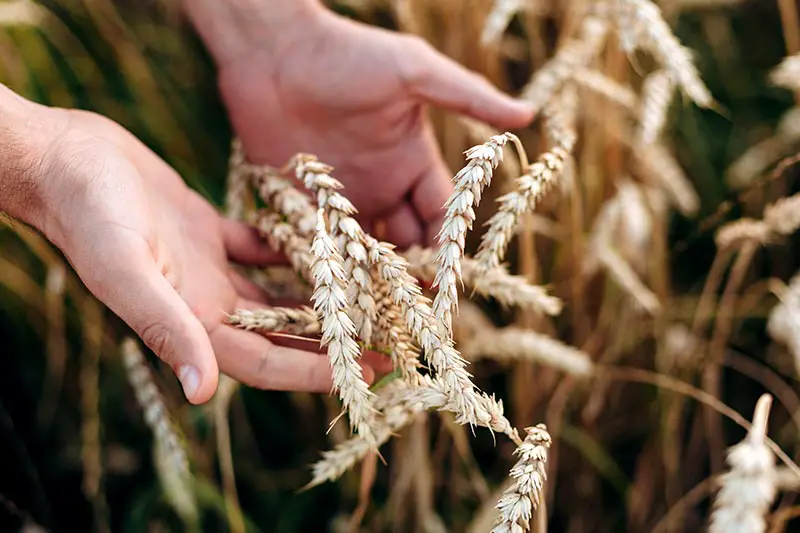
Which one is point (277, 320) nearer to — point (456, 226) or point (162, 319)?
point (162, 319)

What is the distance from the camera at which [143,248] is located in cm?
83

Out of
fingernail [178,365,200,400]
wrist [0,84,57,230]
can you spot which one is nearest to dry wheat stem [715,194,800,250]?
fingernail [178,365,200,400]

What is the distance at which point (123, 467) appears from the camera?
4.73 ft

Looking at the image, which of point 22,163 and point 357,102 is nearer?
point 22,163

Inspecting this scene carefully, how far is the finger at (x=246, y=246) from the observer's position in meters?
1.12

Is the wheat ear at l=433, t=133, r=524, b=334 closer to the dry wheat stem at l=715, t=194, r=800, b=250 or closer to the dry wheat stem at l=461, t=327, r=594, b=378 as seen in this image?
the dry wheat stem at l=461, t=327, r=594, b=378

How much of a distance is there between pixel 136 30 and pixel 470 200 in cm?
142

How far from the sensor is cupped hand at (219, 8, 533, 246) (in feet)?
3.61

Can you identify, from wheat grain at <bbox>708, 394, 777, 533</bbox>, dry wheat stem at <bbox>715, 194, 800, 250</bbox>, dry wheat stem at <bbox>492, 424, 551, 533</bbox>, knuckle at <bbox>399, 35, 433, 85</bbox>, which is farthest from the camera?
knuckle at <bbox>399, 35, 433, 85</bbox>

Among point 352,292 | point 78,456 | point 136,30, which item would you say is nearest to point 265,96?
point 352,292

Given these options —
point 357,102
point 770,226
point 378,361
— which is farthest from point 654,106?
point 378,361

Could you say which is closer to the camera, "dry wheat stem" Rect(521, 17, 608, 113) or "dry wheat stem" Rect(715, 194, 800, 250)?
"dry wheat stem" Rect(715, 194, 800, 250)

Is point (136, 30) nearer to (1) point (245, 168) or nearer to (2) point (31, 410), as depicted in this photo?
(1) point (245, 168)

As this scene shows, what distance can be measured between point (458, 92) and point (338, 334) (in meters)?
0.57
